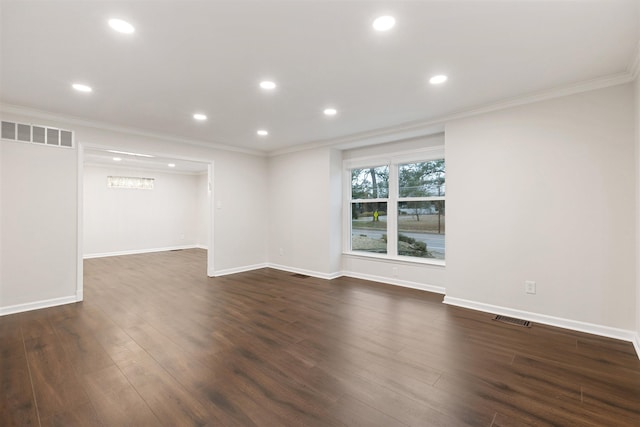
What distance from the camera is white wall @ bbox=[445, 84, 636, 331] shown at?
9.67ft

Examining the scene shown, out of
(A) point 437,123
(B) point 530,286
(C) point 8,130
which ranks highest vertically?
(A) point 437,123

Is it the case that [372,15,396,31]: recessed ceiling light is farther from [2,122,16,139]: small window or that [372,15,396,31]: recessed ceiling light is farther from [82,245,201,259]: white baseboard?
[82,245,201,259]: white baseboard

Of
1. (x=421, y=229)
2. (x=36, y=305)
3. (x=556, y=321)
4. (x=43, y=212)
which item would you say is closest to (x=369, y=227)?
(x=421, y=229)

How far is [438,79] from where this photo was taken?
2.96 metres

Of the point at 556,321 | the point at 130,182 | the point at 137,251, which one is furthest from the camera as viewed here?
the point at 137,251

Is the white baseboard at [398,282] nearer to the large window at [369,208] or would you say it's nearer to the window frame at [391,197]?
the window frame at [391,197]

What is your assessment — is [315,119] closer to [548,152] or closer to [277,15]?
[277,15]

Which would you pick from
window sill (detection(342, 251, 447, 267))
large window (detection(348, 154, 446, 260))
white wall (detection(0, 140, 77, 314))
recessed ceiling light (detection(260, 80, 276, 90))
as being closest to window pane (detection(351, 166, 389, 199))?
large window (detection(348, 154, 446, 260))

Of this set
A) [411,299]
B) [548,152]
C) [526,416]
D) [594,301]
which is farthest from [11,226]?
[594,301]

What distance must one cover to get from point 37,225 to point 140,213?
208 inches

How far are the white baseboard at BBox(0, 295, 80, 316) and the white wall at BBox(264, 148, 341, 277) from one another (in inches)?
140

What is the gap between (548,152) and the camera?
331 cm

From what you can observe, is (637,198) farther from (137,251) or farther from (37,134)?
(137,251)

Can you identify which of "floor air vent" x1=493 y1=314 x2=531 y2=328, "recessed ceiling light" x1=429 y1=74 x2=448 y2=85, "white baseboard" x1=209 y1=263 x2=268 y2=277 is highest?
"recessed ceiling light" x1=429 y1=74 x2=448 y2=85
